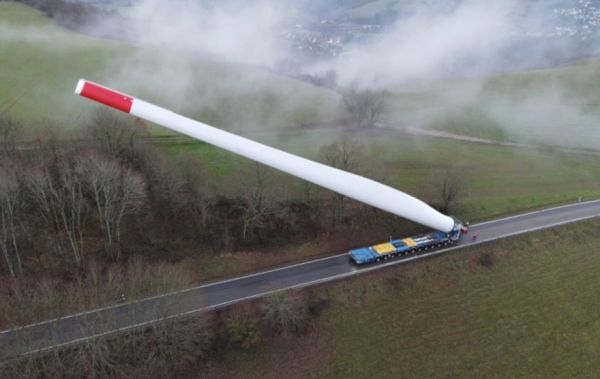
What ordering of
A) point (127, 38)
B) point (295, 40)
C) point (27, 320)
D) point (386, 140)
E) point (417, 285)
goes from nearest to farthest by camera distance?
point (27, 320) → point (417, 285) → point (386, 140) → point (127, 38) → point (295, 40)

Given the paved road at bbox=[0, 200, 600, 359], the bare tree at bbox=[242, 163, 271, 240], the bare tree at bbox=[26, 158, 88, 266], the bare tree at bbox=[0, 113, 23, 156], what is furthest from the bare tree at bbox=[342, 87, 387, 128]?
the bare tree at bbox=[0, 113, 23, 156]

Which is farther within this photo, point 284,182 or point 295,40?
point 295,40

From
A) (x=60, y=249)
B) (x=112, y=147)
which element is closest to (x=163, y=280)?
(x=60, y=249)

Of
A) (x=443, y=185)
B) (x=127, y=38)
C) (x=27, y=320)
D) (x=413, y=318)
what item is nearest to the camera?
(x=27, y=320)

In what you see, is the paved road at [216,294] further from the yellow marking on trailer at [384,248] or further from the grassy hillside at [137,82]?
the grassy hillside at [137,82]

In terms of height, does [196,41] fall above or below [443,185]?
above

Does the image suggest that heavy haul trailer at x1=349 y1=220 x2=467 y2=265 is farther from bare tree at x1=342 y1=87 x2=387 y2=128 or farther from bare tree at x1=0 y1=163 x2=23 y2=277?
bare tree at x1=342 y1=87 x2=387 y2=128

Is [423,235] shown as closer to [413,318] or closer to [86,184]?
[413,318]

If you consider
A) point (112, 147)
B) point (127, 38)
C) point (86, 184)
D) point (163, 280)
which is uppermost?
point (127, 38)
